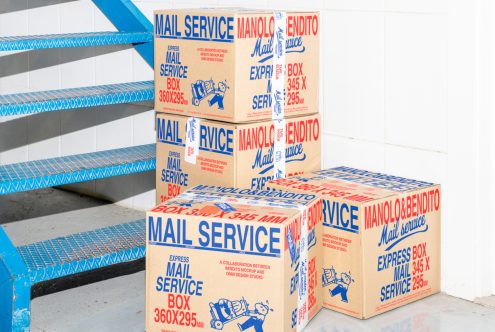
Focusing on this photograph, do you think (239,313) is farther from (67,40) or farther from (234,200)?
(67,40)

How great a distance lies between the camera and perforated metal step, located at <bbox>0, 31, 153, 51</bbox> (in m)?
2.97

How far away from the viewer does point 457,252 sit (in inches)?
111

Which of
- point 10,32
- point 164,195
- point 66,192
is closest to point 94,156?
point 164,195

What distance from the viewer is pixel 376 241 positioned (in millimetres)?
2654

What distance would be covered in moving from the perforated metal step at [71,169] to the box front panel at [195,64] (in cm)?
21

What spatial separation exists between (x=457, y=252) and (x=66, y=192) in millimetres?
2191

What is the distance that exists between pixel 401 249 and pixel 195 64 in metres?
0.91

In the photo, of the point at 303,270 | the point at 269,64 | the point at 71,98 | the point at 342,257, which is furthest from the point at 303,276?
the point at 71,98

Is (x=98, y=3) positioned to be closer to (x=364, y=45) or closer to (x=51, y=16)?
(x=51, y=16)

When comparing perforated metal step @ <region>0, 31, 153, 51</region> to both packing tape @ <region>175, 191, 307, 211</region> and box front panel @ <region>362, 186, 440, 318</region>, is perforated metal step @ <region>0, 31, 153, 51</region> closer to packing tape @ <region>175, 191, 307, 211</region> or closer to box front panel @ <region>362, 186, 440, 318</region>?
packing tape @ <region>175, 191, 307, 211</region>

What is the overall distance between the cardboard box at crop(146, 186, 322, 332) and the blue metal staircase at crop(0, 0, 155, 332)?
0.36m

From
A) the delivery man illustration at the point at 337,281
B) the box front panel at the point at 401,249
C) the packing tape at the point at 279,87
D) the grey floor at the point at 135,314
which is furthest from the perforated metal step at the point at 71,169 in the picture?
the box front panel at the point at 401,249

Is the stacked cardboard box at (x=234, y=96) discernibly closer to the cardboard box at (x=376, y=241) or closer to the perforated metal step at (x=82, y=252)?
the cardboard box at (x=376, y=241)

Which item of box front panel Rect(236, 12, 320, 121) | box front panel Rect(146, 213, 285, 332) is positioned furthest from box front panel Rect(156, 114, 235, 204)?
box front panel Rect(146, 213, 285, 332)
